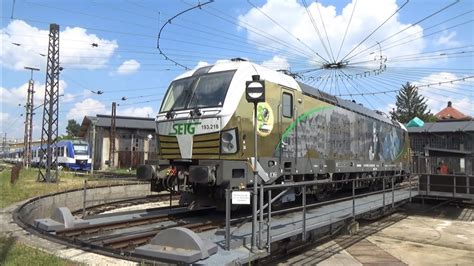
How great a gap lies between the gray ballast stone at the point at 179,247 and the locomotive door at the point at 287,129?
4.94 metres

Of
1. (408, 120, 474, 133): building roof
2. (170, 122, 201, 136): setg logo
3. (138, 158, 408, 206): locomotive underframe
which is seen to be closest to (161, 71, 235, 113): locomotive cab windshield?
(170, 122, 201, 136): setg logo

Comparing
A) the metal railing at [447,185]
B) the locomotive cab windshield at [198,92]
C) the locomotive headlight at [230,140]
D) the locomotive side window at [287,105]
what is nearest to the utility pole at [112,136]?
the metal railing at [447,185]

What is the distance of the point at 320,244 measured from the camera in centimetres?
1165

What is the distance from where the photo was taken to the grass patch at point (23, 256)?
20.8 ft

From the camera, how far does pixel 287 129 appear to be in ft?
37.9

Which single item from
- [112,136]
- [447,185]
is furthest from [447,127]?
[112,136]

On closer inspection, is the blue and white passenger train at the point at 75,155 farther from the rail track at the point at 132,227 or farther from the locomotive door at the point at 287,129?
the locomotive door at the point at 287,129

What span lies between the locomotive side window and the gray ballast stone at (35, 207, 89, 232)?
5.41 metres

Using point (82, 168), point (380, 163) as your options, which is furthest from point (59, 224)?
point (82, 168)

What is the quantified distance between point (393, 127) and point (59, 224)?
18.1 meters

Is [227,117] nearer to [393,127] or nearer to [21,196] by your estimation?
[21,196]

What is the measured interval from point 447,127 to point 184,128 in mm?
45797

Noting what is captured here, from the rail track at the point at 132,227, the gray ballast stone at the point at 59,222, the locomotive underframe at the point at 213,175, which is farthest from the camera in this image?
the locomotive underframe at the point at 213,175

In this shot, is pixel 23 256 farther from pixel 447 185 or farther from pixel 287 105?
pixel 447 185
